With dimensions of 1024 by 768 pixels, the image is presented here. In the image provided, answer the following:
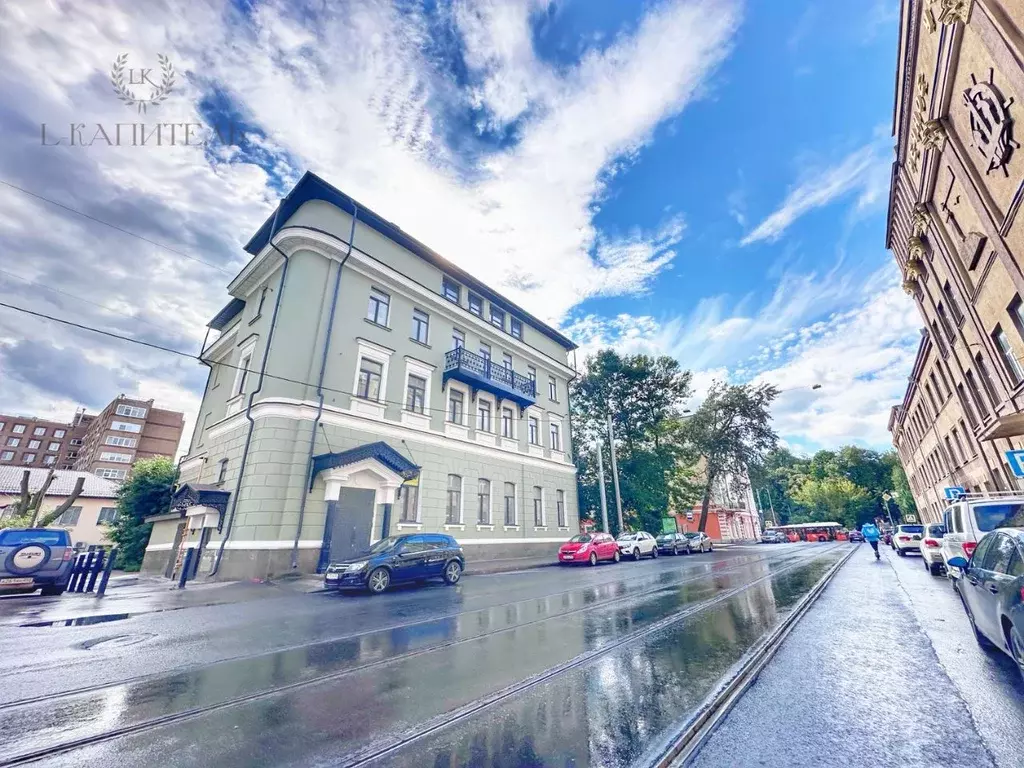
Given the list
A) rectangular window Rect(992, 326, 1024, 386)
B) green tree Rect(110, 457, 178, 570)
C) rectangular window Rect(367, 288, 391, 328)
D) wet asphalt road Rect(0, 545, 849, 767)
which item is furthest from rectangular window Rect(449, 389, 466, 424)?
rectangular window Rect(992, 326, 1024, 386)

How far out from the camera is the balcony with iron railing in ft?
69.5

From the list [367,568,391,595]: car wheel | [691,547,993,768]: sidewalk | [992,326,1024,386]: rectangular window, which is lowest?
[691,547,993,768]: sidewalk

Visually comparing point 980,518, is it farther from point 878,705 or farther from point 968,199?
point 968,199

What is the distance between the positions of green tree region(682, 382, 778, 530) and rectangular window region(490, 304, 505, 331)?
20541 millimetres

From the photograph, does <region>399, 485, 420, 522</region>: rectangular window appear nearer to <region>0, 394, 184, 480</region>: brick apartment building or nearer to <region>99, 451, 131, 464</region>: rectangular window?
<region>0, 394, 184, 480</region>: brick apartment building

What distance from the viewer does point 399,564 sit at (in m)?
12.5

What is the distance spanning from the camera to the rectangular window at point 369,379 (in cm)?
1803

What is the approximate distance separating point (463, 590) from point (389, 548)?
2.43 metres

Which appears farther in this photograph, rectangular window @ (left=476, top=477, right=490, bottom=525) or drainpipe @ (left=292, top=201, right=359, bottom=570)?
rectangular window @ (left=476, top=477, right=490, bottom=525)

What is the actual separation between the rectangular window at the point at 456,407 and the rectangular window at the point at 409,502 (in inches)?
159

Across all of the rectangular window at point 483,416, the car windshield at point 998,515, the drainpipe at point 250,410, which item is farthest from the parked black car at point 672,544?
the drainpipe at point 250,410

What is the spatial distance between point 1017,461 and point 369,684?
1461 cm

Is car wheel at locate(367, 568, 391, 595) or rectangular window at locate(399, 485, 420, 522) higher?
rectangular window at locate(399, 485, 420, 522)

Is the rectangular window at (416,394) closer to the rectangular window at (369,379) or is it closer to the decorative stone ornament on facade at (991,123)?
the rectangular window at (369,379)
